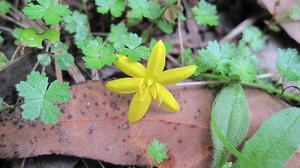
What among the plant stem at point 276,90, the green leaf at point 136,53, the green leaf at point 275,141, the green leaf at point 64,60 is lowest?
the green leaf at point 275,141

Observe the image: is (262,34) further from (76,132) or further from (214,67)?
(76,132)

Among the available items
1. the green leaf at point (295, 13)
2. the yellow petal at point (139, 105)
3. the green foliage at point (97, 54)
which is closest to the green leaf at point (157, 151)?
the yellow petal at point (139, 105)

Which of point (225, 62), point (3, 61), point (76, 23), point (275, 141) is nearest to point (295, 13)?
point (225, 62)

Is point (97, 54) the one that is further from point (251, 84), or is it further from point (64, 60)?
point (251, 84)

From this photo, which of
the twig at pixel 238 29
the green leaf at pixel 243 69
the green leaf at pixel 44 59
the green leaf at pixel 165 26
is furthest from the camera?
the twig at pixel 238 29

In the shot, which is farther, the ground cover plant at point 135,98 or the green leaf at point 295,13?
the green leaf at point 295,13

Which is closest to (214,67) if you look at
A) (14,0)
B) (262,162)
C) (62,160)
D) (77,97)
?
(262,162)

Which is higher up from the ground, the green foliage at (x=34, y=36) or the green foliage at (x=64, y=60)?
the green foliage at (x=34, y=36)

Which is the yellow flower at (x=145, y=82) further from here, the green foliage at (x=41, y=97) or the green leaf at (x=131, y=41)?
the green foliage at (x=41, y=97)
